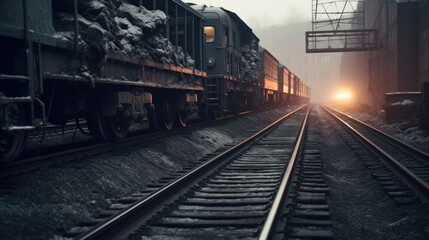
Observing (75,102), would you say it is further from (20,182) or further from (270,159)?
(270,159)

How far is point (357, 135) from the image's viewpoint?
13242mm

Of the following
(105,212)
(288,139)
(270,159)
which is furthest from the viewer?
(288,139)

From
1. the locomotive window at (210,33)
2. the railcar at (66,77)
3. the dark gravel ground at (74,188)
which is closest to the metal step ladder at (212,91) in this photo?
the locomotive window at (210,33)

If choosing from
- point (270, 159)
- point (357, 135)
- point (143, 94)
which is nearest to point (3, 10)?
point (143, 94)

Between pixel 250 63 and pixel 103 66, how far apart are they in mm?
15742

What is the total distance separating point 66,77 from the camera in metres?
6.59

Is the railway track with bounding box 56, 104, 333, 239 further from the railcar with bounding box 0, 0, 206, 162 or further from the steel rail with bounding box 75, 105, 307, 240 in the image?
the railcar with bounding box 0, 0, 206, 162

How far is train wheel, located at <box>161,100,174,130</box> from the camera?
40.0ft

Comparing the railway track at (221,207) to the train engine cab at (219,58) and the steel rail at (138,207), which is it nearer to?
the steel rail at (138,207)

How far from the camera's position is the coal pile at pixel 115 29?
7160 mm

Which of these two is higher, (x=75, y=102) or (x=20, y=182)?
(x=75, y=102)

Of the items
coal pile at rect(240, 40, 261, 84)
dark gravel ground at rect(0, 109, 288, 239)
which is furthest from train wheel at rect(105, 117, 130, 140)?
coal pile at rect(240, 40, 261, 84)

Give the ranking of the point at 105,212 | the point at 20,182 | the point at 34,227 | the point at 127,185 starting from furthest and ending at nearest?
1. the point at 127,185
2. the point at 20,182
3. the point at 105,212
4. the point at 34,227

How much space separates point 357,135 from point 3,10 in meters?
10.6
